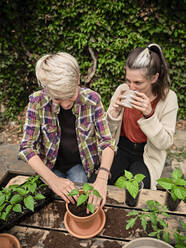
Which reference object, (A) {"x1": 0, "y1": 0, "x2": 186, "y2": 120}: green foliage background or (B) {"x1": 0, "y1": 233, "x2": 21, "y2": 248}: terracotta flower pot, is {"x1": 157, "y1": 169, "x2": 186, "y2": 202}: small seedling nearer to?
(B) {"x1": 0, "y1": 233, "x2": 21, "y2": 248}: terracotta flower pot

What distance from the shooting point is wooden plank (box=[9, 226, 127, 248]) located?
106cm

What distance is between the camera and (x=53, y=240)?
3.59 ft

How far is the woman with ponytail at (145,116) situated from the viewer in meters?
1.82

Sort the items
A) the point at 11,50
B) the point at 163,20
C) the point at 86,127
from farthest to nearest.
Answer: the point at 11,50
the point at 163,20
the point at 86,127

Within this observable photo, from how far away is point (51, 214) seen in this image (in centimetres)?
124

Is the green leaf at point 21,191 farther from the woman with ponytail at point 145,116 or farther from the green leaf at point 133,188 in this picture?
the woman with ponytail at point 145,116

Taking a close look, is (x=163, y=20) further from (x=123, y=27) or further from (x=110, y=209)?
(x=110, y=209)

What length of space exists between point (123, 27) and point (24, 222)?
10.1 ft

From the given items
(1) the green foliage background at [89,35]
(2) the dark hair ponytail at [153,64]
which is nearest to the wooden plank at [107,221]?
(2) the dark hair ponytail at [153,64]

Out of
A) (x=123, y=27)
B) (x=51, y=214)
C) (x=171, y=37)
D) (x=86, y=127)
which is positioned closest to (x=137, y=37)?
(x=123, y=27)

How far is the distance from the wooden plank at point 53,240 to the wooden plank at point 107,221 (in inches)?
1.2

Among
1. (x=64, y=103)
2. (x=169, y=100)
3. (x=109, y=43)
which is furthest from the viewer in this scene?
(x=109, y=43)

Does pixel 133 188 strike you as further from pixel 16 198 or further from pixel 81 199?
pixel 16 198

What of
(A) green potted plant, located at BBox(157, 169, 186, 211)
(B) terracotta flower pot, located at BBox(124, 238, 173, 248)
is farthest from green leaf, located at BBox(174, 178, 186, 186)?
(B) terracotta flower pot, located at BBox(124, 238, 173, 248)
